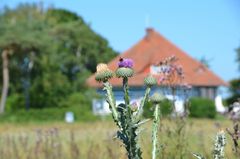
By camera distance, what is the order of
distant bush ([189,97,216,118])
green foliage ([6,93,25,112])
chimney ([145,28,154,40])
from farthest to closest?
chimney ([145,28,154,40]) → green foliage ([6,93,25,112]) → distant bush ([189,97,216,118])

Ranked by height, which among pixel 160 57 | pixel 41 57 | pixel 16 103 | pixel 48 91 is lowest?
pixel 16 103

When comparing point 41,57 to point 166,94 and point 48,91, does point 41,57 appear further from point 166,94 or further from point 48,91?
point 166,94

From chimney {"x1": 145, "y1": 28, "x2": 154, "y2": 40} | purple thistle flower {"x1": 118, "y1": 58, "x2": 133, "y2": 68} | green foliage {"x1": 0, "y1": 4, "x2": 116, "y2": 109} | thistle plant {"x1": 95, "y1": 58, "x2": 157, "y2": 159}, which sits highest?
chimney {"x1": 145, "y1": 28, "x2": 154, "y2": 40}

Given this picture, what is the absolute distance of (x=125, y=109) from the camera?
9.25 ft

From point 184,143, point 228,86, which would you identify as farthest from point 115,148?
point 228,86

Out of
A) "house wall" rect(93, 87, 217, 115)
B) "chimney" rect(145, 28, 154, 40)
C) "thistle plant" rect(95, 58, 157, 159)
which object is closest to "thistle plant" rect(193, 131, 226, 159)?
"thistle plant" rect(95, 58, 157, 159)

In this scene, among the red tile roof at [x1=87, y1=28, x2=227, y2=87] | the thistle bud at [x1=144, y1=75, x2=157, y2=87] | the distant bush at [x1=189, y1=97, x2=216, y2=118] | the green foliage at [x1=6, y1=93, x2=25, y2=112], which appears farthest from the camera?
the red tile roof at [x1=87, y1=28, x2=227, y2=87]

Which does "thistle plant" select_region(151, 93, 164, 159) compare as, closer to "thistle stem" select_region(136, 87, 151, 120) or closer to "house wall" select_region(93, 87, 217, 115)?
"thistle stem" select_region(136, 87, 151, 120)

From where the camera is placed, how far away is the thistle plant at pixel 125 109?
2.78 meters

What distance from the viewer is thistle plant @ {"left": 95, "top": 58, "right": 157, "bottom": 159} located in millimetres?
2775

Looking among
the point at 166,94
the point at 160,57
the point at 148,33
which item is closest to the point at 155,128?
the point at 166,94

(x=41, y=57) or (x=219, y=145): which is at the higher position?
(x=41, y=57)

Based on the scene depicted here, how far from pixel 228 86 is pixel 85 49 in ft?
62.2

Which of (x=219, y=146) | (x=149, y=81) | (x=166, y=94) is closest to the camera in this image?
(x=149, y=81)
